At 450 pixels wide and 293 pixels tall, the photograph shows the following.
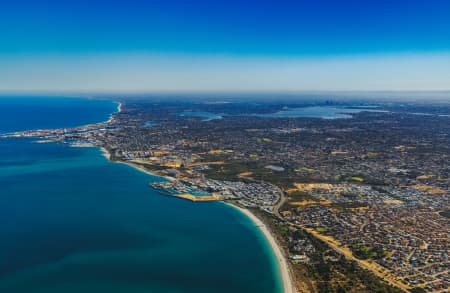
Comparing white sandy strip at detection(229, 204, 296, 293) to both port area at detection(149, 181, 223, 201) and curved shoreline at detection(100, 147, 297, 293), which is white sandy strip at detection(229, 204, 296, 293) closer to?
curved shoreline at detection(100, 147, 297, 293)

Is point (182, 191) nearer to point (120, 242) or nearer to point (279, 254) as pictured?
point (120, 242)

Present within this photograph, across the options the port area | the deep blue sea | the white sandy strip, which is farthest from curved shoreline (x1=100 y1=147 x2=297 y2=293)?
the port area

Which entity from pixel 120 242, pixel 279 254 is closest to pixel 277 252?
pixel 279 254

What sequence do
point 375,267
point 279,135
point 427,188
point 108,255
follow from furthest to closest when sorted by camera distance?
point 279,135 < point 427,188 < point 108,255 < point 375,267

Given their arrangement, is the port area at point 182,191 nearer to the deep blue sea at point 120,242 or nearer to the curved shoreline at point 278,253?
the deep blue sea at point 120,242

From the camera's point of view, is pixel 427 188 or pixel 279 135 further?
pixel 279 135

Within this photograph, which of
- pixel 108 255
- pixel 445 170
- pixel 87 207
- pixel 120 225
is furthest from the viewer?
pixel 445 170

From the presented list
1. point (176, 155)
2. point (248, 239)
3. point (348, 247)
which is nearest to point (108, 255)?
point (248, 239)

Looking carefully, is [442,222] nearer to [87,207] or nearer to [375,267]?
[375,267]
